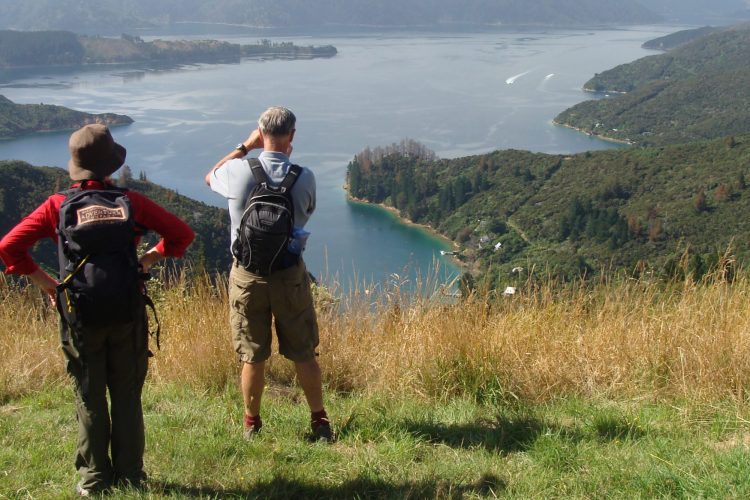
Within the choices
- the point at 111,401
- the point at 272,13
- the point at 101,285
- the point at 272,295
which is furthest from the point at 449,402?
the point at 272,13

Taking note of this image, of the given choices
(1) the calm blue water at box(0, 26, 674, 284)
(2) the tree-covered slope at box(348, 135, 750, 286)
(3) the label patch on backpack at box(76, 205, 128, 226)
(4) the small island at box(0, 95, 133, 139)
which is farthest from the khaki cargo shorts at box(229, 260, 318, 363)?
(4) the small island at box(0, 95, 133, 139)

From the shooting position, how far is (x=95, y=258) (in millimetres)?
2027

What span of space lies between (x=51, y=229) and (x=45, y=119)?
6669cm

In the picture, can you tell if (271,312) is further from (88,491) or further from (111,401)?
(88,491)

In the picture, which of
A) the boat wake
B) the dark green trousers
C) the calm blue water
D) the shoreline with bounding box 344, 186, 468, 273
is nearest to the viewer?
the dark green trousers

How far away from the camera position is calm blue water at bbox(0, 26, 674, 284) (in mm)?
49156

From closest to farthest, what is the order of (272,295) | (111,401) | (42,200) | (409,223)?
(111,401) → (272,295) → (42,200) → (409,223)

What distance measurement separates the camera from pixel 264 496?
7.16ft

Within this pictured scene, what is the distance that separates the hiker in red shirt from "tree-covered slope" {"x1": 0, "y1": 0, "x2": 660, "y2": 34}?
160 meters

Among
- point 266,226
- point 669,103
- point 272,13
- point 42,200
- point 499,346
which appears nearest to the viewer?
point 266,226

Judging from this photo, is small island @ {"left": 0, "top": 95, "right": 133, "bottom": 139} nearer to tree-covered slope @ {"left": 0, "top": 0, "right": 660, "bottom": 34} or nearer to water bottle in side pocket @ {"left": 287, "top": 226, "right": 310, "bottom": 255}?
water bottle in side pocket @ {"left": 287, "top": 226, "right": 310, "bottom": 255}

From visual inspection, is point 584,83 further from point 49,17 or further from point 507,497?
point 49,17

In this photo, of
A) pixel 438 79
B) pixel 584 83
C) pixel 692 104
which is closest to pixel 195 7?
pixel 438 79

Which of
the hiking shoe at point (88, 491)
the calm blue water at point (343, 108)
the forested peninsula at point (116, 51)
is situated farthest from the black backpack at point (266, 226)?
the forested peninsula at point (116, 51)
